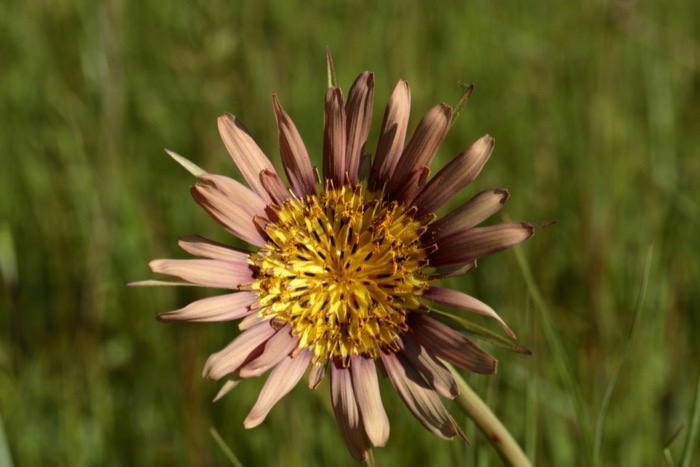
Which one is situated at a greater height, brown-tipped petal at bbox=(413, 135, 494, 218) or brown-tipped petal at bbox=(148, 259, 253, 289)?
brown-tipped petal at bbox=(413, 135, 494, 218)

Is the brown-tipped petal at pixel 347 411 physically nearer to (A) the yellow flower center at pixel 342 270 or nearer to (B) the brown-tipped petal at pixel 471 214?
(A) the yellow flower center at pixel 342 270

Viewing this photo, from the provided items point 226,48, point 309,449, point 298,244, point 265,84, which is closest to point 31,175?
point 265,84

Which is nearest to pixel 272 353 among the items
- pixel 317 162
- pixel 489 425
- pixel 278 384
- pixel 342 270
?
pixel 278 384

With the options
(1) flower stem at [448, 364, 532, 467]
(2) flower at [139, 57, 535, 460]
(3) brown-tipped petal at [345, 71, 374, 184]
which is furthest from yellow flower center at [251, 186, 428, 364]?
(1) flower stem at [448, 364, 532, 467]

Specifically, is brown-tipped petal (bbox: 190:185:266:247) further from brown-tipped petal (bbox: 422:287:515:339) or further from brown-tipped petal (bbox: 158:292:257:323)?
brown-tipped petal (bbox: 422:287:515:339)

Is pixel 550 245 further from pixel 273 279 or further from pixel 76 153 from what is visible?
pixel 76 153

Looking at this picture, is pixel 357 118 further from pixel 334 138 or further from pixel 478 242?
pixel 478 242
